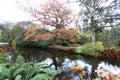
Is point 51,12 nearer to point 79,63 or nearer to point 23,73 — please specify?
point 79,63

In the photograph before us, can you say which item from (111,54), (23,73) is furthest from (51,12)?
(23,73)

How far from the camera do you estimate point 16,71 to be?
16.9 feet

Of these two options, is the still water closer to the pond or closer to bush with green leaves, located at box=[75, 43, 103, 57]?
the pond

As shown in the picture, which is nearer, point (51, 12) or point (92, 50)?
point (92, 50)

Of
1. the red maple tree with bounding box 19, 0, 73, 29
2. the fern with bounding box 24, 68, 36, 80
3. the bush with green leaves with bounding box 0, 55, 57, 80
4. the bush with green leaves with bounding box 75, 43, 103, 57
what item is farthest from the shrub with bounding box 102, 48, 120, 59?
the fern with bounding box 24, 68, 36, 80

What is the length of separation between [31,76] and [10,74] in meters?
0.56

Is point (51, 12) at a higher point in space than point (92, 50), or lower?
higher

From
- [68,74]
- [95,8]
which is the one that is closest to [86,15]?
[95,8]

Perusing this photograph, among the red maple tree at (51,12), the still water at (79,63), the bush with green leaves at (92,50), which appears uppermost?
the red maple tree at (51,12)

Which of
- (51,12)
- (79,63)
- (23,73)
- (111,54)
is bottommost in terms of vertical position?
(79,63)

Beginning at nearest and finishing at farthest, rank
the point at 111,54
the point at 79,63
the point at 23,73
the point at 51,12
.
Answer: the point at 23,73 → the point at 79,63 → the point at 111,54 → the point at 51,12

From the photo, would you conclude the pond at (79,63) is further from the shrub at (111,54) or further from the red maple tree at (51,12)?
the red maple tree at (51,12)

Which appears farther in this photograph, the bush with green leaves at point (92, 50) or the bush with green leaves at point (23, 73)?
the bush with green leaves at point (92, 50)

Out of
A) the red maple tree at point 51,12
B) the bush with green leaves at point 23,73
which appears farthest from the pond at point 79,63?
the red maple tree at point 51,12
